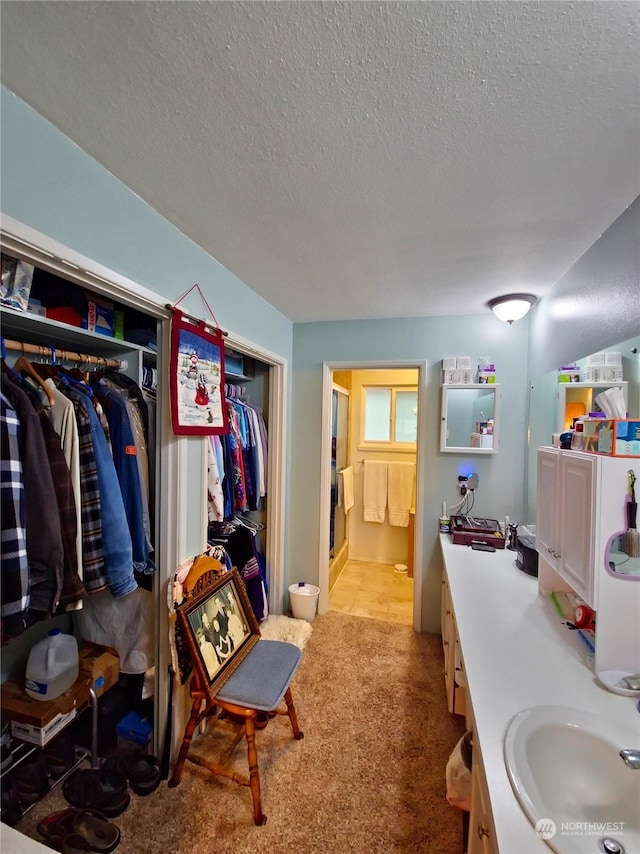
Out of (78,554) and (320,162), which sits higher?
(320,162)

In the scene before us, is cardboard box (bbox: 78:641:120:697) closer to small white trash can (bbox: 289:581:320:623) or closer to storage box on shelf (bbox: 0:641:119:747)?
storage box on shelf (bbox: 0:641:119:747)

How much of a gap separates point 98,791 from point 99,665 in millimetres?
434

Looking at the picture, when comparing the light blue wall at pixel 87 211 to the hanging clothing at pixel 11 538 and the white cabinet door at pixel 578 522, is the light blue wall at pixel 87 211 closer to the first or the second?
the hanging clothing at pixel 11 538

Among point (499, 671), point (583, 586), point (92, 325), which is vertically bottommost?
point (499, 671)

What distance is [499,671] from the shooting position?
111 centimetres

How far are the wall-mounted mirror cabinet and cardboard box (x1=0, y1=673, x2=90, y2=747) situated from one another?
95.1 inches

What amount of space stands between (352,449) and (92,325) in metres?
2.99

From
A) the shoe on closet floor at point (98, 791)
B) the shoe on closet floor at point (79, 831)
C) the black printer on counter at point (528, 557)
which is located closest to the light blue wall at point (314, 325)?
the black printer on counter at point (528, 557)

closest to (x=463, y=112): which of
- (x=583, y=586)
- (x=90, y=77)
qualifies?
(x=90, y=77)

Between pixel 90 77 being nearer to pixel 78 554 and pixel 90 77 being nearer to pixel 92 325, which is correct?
pixel 92 325

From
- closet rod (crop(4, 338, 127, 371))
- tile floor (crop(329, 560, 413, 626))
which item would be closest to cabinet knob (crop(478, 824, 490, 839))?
tile floor (crop(329, 560, 413, 626))

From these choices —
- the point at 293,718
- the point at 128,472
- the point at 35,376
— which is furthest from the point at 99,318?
the point at 293,718

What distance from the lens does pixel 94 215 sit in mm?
1096

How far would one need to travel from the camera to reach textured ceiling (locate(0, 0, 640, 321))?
0.70m
